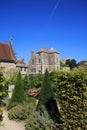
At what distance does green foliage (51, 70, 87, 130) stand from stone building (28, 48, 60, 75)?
5157cm

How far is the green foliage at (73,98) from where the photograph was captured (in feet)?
39.0

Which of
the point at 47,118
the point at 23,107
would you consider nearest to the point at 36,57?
the point at 23,107

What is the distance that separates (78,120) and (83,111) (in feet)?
2.22

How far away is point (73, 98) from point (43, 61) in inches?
2109

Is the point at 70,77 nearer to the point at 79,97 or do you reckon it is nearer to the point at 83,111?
the point at 79,97

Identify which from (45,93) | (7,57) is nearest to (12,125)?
(45,93)

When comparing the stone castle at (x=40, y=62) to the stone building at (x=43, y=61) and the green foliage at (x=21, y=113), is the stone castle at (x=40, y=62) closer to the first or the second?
the stone building at (x=43, y=61)

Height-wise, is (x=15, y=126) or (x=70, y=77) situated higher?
(x=70, y=77)

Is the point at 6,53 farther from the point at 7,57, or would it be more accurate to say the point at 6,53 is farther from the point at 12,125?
the point at 12,125

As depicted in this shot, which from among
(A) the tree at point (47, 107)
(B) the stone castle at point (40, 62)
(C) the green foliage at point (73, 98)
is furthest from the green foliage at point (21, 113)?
(B) the stone castle at point (40, 62)

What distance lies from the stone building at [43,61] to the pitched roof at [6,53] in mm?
18447

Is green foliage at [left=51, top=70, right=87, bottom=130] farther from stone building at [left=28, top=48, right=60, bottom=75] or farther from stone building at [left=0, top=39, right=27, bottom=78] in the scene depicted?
stone building at [left=28, top=48, right=60, bottom=75]

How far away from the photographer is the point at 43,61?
215ft

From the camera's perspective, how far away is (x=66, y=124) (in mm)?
12648
